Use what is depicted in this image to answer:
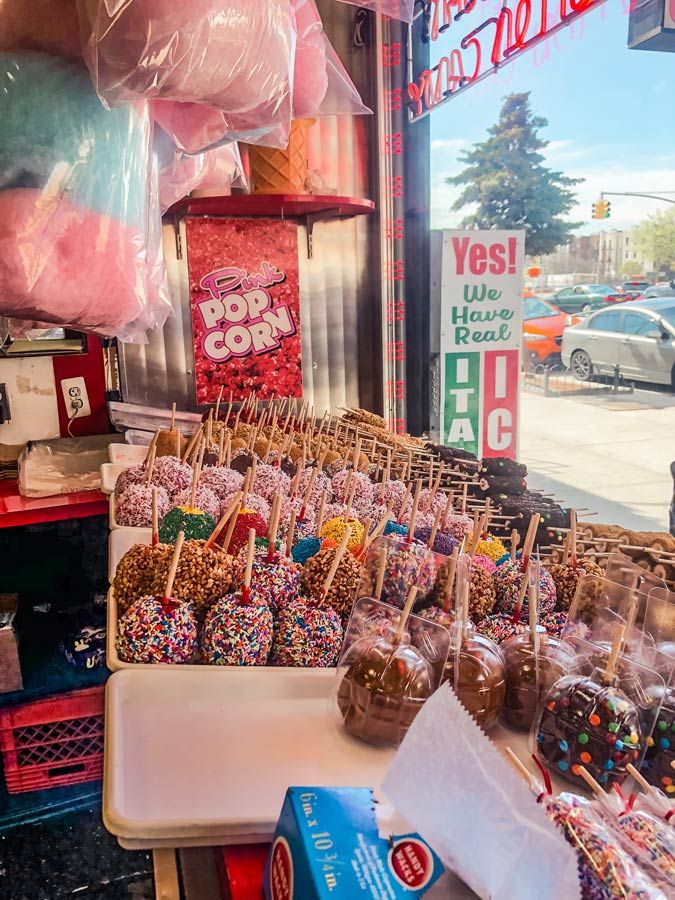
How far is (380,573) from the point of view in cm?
139

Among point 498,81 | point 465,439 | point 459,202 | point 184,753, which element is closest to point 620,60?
point 498,81

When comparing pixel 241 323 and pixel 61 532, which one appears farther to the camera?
pixel 241 323

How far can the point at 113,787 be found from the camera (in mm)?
1008

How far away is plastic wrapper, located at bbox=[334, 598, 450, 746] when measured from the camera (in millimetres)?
1156

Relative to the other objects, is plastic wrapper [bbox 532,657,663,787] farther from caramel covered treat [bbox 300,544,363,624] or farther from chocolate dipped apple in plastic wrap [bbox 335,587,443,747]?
caramel covered treat [bbox 300,544,363,624]

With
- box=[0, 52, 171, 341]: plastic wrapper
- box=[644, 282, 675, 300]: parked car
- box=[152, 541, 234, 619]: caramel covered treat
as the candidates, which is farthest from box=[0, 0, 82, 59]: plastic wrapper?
box=[644, 282, 675, 300]: parked car

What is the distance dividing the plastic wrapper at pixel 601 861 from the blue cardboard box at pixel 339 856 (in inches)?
6.3

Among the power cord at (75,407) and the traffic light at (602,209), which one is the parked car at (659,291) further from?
the power cord at (75,407)

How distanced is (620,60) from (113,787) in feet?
11.1

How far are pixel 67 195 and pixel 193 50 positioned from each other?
0.80ft

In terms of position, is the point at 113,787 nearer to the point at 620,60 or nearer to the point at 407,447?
the point at 407,447

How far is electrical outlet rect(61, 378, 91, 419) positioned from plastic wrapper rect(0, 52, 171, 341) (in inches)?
116

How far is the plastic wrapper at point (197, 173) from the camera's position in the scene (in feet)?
4.40

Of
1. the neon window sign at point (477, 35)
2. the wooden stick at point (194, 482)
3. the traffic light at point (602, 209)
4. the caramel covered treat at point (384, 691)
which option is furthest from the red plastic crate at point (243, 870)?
the traffic light at point (602, 209)
